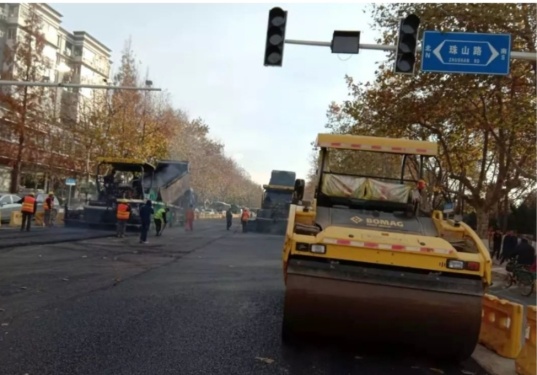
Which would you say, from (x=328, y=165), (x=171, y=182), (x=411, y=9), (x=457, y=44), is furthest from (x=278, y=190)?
(x=328, y=165)

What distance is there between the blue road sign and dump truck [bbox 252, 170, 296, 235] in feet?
70.5

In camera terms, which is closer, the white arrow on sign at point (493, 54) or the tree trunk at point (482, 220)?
the white arrow on sign at point (493, 54)

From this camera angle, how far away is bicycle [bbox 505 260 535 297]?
1352 centimetres

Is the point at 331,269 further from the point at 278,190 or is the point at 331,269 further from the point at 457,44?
the point at 278,190

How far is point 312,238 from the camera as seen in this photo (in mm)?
5754

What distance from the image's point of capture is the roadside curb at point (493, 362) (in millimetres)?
6001

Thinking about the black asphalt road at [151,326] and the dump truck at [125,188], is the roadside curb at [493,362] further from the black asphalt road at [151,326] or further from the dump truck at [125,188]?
the dump truck at [125,188]

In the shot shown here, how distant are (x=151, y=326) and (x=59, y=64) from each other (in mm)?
65779

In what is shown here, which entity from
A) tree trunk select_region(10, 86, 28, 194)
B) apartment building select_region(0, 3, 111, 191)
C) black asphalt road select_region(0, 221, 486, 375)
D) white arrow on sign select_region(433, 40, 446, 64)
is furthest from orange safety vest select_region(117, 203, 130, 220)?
tree trunk select_region(10, 86, 28, 194)

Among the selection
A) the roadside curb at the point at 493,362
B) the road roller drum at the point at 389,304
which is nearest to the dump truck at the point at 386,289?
the road roller drum at the point at 389,304

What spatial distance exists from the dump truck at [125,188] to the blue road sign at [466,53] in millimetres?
14375

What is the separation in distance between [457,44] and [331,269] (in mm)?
7774

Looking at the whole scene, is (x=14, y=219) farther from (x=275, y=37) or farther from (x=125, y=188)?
(x=275, y=37)

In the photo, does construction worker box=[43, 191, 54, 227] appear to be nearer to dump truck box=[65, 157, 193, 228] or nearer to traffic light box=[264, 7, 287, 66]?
dump truck box=[65, 157, 193, 228]
